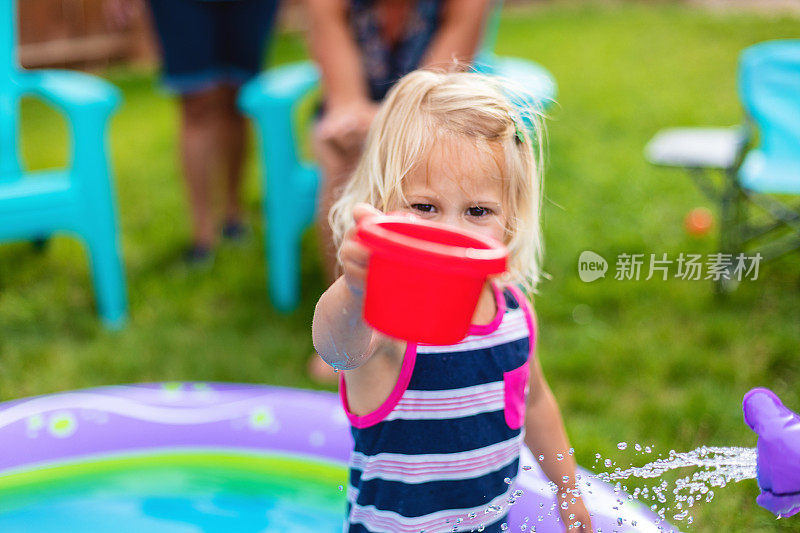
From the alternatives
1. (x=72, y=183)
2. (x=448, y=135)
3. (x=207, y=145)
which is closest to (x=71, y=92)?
(x=72, y=183)

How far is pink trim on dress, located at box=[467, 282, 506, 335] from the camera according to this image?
4.08ft

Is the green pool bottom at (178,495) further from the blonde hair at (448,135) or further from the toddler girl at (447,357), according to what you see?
the blonde hair at (448,135)

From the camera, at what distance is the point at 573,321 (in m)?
2.95

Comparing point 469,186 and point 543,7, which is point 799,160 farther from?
point 543,7

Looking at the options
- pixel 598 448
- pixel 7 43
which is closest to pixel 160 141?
pixel 7 43

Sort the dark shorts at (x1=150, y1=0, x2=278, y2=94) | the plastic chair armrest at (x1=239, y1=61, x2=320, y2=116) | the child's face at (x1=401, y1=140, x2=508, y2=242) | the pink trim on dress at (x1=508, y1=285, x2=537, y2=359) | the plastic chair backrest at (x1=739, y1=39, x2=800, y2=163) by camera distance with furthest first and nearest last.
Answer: the dark shorts at (x1=150, y1=0, x2=278, y2=94) < the plastic chair backrest at (x1=739, y1=39, x2=800, y2=163) < the plastic chair armrest at (x1=239, y1=61, x2=320, y2=116) < the pink trim on dress at (x1=508, y1=285, x2=537, y2=359) < the child's face at (x1=401, y1=140, x2=508, y2=242)

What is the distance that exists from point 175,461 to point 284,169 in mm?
1218

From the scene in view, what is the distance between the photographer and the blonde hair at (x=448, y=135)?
117 cm

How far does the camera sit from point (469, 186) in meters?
1.15

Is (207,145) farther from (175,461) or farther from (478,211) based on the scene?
(478,211)

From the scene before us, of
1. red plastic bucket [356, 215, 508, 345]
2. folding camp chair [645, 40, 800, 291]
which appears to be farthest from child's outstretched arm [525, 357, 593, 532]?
folding camp chair [645, 40, 800, 291]

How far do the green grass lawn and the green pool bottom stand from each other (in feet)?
2.08

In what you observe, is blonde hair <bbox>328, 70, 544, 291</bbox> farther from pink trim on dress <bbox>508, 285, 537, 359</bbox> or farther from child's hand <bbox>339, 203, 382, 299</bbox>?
child's hand <bbox>339, 203, 382, 299</bbox>

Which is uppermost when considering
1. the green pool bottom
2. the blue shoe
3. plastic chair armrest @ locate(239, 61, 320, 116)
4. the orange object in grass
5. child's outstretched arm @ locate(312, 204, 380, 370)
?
child's outstretched arm @ locate(312, 204, 380, 370)
